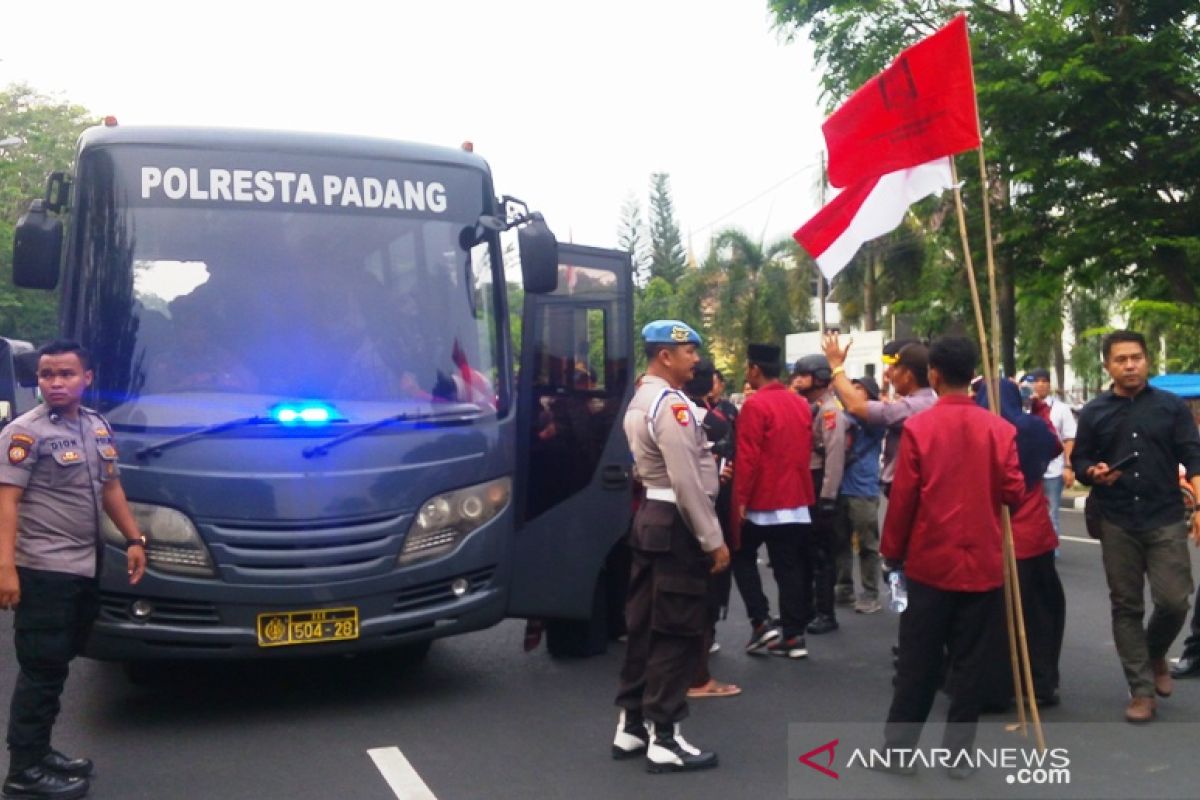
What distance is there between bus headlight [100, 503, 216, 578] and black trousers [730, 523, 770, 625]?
3061mm

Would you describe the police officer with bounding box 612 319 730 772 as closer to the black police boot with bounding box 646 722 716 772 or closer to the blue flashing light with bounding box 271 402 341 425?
the black police boot with bounding box 646 722 716 772

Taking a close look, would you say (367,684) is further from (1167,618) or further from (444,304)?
(1167,618)

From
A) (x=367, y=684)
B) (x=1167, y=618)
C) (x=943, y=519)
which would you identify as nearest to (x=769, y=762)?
(x=943, y=519)

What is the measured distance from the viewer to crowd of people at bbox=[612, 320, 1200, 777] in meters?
5.67

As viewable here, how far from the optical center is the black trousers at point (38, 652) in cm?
573

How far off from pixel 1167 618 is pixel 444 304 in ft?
12.3

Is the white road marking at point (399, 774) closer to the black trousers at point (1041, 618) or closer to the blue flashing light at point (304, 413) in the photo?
the blue flashing light at point (304, 413)

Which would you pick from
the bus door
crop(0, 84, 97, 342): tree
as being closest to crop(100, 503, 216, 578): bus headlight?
the bus door

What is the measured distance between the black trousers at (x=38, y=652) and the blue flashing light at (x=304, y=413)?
4.38 feet

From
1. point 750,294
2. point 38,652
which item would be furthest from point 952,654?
point 750,294

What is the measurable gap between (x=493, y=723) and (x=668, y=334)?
2.10 m

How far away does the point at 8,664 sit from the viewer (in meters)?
8.80

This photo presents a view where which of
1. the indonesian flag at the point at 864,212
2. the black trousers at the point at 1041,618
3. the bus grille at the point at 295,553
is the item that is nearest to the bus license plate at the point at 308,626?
the bus grille at the point at 295,553

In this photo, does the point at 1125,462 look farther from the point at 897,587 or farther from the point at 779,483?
the point at 897,587
